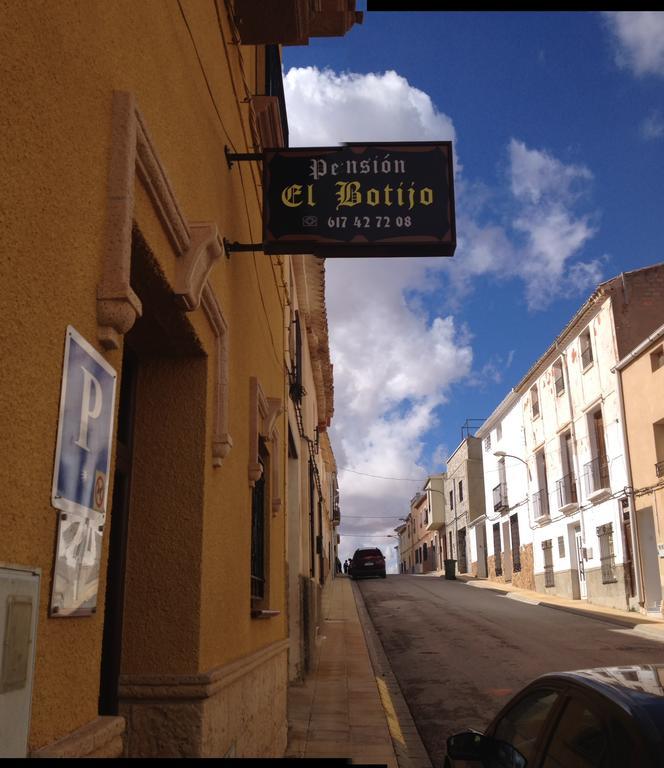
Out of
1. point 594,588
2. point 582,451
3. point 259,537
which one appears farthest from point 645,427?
point 259,537

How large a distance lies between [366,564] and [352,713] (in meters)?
31.3

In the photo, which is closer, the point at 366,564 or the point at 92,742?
the point at 92,742

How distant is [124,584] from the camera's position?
12.5 ft

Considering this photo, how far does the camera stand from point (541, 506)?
102 ft

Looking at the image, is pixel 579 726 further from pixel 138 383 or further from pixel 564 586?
pixel 564 586

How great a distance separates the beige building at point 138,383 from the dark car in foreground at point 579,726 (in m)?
1.34

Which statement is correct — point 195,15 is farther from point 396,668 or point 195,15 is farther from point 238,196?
point 396,668

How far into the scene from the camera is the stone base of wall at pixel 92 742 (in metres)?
2.05

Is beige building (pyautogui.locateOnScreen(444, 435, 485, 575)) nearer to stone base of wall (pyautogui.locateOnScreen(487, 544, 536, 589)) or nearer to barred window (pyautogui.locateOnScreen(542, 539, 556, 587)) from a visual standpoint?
stone base of wall (pyautogui.locateOnScreen(487, 544, 536, 589))

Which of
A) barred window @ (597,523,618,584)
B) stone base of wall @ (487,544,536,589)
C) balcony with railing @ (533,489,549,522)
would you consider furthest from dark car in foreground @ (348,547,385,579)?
barred window @ (597,523,618,584)

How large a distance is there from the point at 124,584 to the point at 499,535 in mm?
37282

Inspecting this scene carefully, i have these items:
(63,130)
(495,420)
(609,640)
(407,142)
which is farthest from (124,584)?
(495,420)

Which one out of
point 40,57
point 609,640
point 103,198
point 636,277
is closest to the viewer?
point 40,57

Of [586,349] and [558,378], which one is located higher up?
[586,349]
